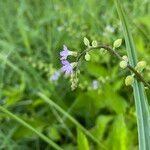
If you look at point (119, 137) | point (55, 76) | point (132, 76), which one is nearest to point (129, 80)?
point (132, 76)

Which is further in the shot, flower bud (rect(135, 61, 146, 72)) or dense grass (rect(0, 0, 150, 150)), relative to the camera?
dense grass (rect(0, 0, 150, 150))

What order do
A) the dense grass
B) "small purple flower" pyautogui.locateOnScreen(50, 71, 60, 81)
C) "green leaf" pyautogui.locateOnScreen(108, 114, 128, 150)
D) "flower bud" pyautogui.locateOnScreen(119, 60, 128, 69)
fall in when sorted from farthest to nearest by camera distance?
1. "small purple flower" pyautogui.locateOnScreen(50, 71, 60, 81)
2. the dense grass
3. "green leaf" pyautogui.locateOnScreen(108, 114, 128, 150)
4. "flower bud" pyautogui.locateOnScreen(119, 60, 128, 69)

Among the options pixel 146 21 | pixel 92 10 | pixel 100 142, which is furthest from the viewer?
pixel 92 10

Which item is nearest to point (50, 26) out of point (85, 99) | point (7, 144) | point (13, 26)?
point (13, 26)

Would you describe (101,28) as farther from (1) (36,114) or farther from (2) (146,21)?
(1) (36,114)

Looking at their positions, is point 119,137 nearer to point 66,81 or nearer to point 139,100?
point 139,100

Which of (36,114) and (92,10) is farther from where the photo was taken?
(92,10)

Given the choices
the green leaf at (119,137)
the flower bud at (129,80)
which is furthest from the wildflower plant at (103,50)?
the green leaf at (119,137)

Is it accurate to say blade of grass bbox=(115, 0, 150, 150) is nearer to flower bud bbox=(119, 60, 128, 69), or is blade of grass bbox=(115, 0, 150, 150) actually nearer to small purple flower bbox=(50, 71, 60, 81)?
flower bud bbox=(119, 60, 128, 69)

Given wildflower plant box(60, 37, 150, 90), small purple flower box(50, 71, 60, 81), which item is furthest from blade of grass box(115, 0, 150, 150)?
small purple flower box(50, 71, 60, 81)

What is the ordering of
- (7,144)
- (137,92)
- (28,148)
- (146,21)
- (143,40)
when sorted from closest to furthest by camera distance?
(137,92)
(7,144)
(28,148)
(146,21)
(143,40)
